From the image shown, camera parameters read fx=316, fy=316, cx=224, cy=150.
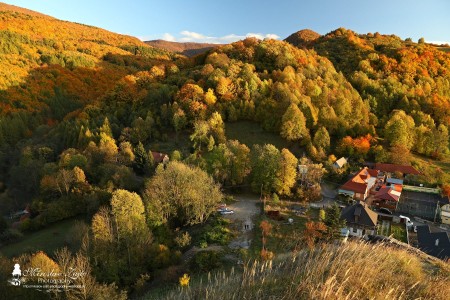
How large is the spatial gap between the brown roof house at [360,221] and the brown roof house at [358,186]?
750 centimetres

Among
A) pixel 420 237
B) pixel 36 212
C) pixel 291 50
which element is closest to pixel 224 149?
pixel 420 237

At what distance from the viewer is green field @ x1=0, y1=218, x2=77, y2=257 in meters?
30.7

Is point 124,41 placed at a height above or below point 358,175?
above

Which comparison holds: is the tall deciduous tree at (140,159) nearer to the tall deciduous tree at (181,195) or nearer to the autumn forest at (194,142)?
the autumn forest at (194,142)

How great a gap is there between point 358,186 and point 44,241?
3507cm

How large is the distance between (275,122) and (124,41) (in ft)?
500

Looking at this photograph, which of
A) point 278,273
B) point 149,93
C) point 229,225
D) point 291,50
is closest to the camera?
point 278,273

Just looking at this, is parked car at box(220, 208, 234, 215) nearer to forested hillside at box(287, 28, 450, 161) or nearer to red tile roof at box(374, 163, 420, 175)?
red tile roof at box(374, 163, 420, 175)

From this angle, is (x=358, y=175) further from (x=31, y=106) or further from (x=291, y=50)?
(x=31, y=106)

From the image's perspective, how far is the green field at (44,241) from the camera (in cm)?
3067

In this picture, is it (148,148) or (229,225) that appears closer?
(229,225)

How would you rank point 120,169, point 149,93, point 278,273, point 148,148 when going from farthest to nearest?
point 149,93 < point 148,148 < point 120,169 < point 278,273

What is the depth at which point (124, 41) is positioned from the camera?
176125 mm
